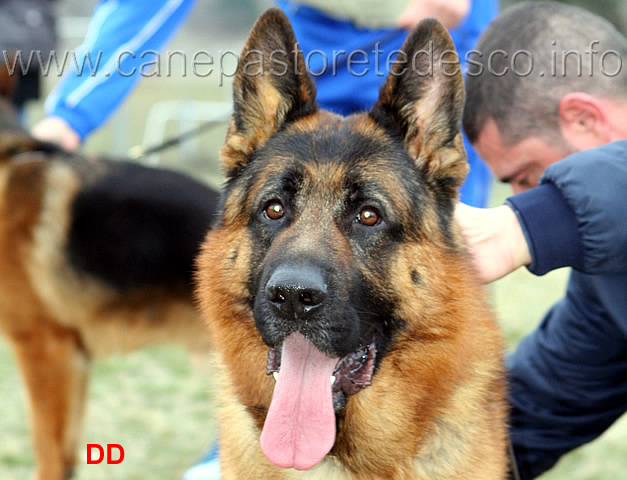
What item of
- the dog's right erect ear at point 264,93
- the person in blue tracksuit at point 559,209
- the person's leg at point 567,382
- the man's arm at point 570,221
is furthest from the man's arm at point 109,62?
the person's leg at point 567,382

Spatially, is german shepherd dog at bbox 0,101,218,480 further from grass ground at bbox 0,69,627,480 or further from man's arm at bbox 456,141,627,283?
man's arm at bbox 456,141,627,283

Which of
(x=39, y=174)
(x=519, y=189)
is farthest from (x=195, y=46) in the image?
(x=519, y=189)

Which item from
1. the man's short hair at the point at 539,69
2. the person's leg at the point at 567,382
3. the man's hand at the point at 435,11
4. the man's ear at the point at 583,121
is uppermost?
the man's hand at the point at 435,11

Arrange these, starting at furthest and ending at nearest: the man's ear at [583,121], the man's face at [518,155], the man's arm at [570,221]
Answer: the man's face at [518,155] → the man's ear at [583,121] → the man's arm at [570,221]

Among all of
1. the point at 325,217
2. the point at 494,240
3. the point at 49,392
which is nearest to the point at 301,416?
the point at 325,217

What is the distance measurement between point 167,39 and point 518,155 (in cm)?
200

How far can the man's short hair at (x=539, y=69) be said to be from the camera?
103 inches

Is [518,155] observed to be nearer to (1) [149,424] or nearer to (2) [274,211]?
(2) [274,211]

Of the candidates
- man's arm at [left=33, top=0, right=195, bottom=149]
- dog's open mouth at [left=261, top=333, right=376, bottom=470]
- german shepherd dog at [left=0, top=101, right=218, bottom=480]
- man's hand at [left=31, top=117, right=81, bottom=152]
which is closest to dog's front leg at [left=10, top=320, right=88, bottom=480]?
german shepherd dog at [left=0, top=101, right=218, bottom=480]

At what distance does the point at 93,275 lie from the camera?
4.07m

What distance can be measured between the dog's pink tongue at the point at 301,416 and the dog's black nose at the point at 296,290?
0.14 meters

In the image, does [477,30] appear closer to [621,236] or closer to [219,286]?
[621,236]

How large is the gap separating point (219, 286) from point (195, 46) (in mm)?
14245

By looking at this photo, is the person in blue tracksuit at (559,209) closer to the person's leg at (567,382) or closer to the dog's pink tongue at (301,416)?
the person's leg at (567,382)
